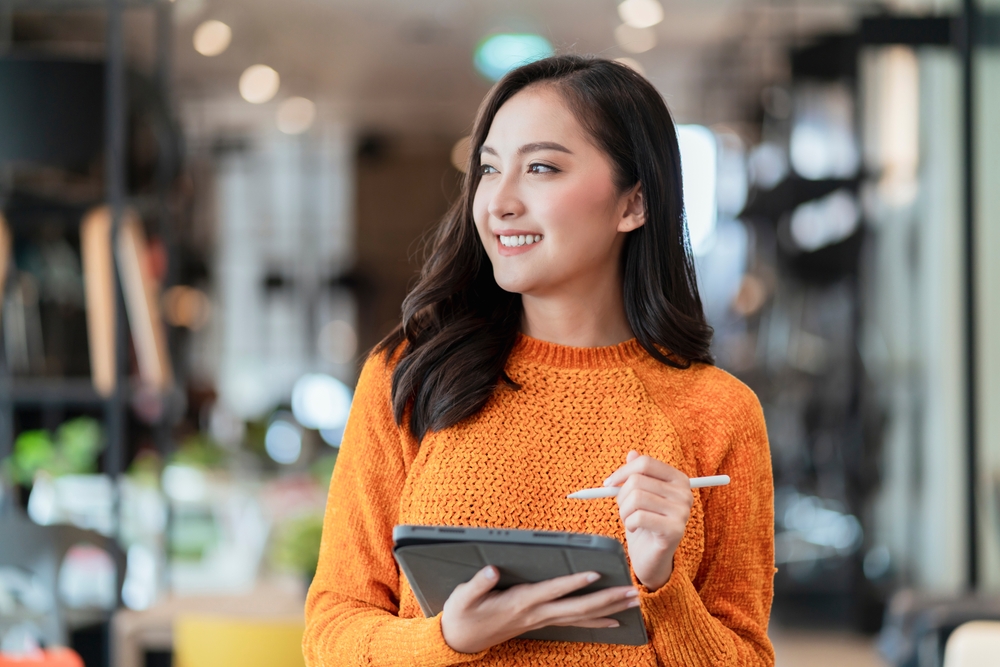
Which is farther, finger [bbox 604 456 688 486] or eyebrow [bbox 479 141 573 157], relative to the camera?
eyebrow [bbox 479 141 573 157]

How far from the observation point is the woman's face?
1.39m

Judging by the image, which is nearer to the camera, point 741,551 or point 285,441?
point 741,551

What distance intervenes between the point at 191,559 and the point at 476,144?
371 centimetres

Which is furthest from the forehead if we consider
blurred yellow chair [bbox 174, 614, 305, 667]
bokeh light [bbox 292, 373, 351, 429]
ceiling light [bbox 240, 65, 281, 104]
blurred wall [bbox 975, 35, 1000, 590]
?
bokeh light [bbox 292, 373, 351, 429]

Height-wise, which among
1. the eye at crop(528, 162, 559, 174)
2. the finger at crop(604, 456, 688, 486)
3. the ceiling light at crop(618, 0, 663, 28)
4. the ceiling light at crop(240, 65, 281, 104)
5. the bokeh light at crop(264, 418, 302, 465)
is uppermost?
the ceiling light at crop(618, 0, 663, 28)

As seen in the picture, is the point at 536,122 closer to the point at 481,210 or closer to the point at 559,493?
the point at 481,210

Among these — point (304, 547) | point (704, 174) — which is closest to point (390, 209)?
point (704, 174)

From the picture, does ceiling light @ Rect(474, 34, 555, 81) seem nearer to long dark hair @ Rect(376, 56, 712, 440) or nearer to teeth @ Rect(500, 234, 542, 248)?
long dark hair @ Rect(376, 56, 712, 440)

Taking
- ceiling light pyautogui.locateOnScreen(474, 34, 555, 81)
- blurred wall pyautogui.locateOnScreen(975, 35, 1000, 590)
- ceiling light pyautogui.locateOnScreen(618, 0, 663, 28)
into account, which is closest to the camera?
blurred wall pyautogui.locateOnScreen(975, 35, 1000, 590)

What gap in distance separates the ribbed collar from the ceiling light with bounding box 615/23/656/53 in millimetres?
7944

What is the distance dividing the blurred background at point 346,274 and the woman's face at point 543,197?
0.88 feet

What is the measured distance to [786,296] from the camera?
8047 mm

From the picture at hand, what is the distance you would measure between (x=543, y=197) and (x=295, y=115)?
38.9ft

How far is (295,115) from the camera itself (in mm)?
12703
